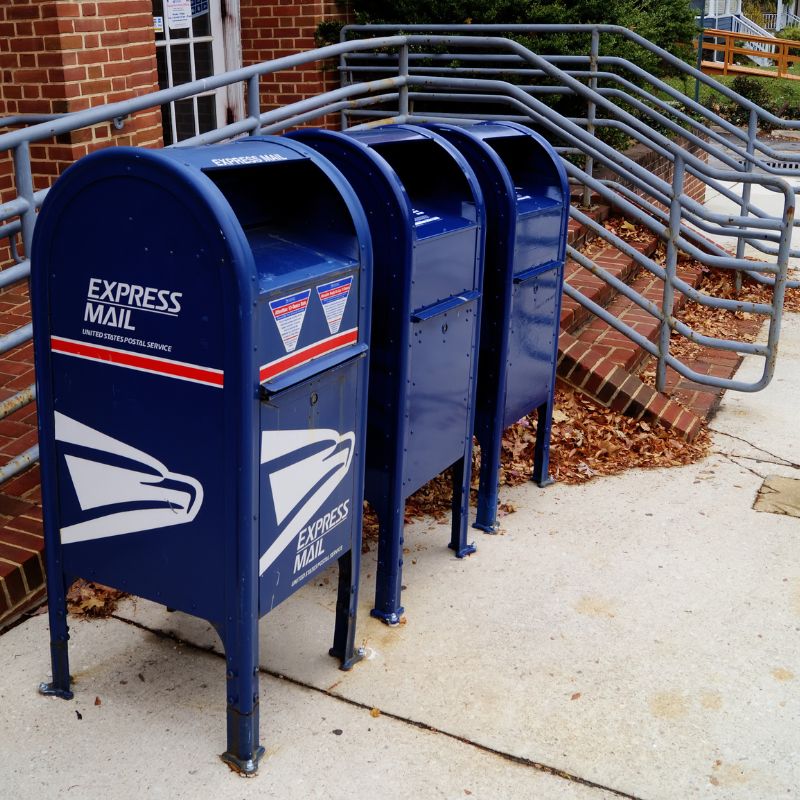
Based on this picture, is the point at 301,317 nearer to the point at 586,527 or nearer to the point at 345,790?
the point at 345,790

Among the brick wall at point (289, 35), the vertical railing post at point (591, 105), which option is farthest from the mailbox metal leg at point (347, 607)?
the brick wall at point (289, 35)

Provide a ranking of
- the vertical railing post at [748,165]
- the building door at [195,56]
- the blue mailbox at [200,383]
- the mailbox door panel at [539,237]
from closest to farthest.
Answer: the blue mailbox at [200,383] < the mailbox door panel at [539,237] < the building door at [195,56] < the vertical railing post at [748,165]

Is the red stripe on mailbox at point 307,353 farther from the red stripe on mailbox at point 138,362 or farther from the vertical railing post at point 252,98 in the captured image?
the vertical railing post at point 252,98

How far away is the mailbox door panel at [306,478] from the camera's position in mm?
2842

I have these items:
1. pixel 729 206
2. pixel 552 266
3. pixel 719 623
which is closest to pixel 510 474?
pixel 552 266

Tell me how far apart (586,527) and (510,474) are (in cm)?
60

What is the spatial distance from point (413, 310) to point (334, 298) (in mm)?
602

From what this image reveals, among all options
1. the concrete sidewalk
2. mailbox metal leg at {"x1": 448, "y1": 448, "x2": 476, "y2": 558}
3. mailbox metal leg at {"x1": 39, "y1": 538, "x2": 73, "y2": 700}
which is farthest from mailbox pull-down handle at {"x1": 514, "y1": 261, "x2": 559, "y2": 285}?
mailbox metal leg at {"x1": 39, "y1": 538, "x2": 73, "y2": 700}

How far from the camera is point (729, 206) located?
11336mm

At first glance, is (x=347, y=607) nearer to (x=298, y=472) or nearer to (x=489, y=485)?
(x=298, y=472)

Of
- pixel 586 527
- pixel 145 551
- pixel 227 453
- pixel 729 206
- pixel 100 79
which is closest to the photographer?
pixel 227 453

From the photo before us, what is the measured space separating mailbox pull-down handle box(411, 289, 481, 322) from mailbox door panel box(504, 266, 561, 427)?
1.65ft

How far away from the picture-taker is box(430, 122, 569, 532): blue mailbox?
4059 mm

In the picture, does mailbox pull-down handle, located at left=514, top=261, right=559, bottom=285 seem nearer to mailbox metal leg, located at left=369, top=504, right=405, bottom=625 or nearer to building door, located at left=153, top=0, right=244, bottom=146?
mailbox metal leg, located at left=369, top=504, right=405, bottom=625
